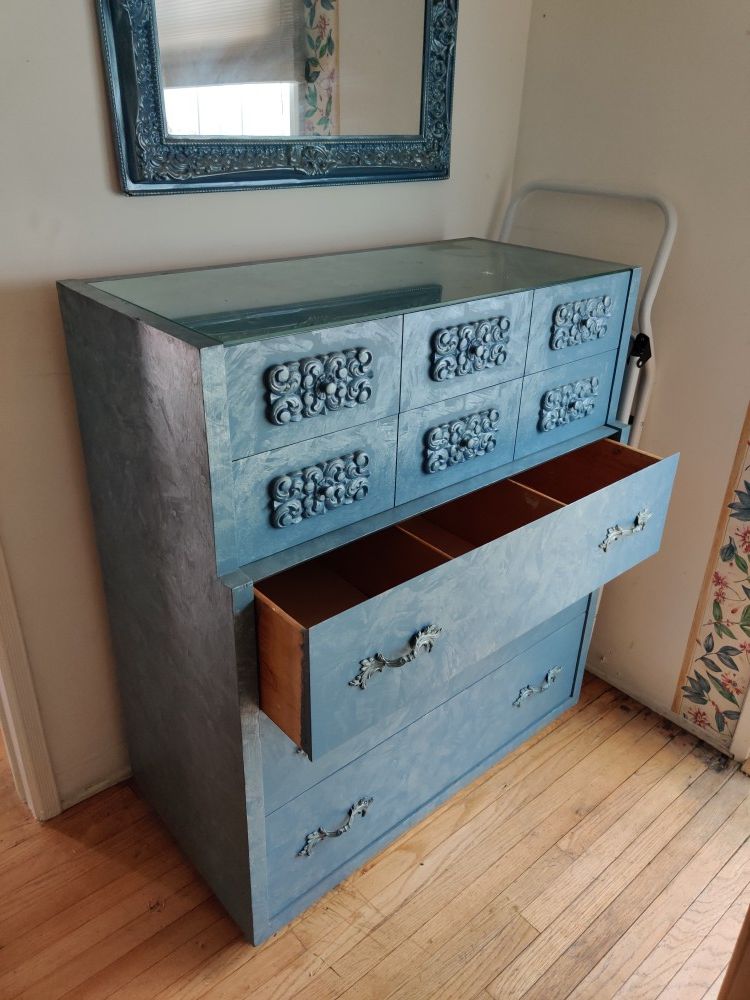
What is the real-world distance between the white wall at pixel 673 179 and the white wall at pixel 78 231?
12 cm

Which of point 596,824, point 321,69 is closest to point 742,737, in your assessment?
point 596,824

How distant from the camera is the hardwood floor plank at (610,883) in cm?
135

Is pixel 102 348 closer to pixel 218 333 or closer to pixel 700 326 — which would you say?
pixel 218 333

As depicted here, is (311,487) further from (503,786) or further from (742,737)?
(742,737)

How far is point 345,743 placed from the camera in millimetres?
1312

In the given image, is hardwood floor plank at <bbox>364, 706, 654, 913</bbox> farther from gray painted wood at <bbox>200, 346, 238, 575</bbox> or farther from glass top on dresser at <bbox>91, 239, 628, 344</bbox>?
glass top on dresser at <bbox>91, 239, 628, 344</bbox>

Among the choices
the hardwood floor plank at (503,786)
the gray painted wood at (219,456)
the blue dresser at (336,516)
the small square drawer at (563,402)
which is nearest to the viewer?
the gray painted wood at (219,456)

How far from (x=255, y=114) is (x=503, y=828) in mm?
1441

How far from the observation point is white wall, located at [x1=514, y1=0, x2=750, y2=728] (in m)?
1.48

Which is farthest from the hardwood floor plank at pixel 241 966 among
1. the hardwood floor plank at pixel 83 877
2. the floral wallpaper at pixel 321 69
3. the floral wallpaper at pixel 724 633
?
the floral wallpaper at pixel 321 69

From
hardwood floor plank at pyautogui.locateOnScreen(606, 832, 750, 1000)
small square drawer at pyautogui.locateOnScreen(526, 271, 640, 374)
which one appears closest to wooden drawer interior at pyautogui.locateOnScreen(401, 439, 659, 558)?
small square drawer at pyautogui.locateOnScreen(526, 271, 640, 374)

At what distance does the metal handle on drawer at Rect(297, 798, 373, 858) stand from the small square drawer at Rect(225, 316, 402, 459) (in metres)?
0.72

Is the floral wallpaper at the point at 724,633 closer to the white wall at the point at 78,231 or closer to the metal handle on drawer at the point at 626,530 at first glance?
the metal handle on drawer at the point at 626,530

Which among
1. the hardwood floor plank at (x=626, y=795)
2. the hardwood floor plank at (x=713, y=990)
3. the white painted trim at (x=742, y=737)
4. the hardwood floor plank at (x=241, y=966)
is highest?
the white painted trim at (x=742, y=737)
